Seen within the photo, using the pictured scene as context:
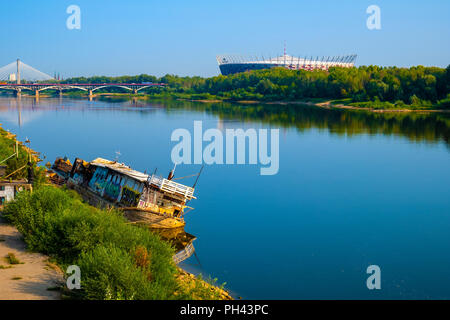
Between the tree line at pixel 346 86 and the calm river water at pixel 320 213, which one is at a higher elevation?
the tree line at pixel 346 86

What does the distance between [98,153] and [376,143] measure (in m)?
21.8

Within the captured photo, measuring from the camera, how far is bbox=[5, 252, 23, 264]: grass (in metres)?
11.8

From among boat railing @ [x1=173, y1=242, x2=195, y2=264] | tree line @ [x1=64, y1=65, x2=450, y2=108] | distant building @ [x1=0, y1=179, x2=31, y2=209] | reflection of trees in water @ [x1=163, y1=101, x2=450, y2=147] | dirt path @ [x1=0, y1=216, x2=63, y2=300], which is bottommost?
boat railing @ [x1=173, y1=242, x2=195, y2=264]

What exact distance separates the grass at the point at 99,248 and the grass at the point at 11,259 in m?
0.55

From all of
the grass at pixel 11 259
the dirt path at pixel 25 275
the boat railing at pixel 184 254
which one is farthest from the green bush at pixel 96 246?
the boat railing at pixel 184 254

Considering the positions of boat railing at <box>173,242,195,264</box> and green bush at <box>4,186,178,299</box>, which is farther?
boat railing at <box>173,242,195,264</box>

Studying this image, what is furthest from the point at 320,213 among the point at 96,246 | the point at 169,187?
the point at 96,246

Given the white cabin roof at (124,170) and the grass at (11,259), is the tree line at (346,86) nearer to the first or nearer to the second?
the white cabin roof at (124,170)

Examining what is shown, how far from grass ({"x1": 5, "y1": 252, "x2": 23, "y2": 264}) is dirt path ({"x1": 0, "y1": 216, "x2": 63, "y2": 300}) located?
0.24 feet

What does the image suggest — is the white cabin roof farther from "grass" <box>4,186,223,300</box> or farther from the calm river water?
"grass" <box>4,186,223,300</box>

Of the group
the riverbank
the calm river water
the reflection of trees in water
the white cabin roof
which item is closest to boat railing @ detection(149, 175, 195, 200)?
the white cabin roof

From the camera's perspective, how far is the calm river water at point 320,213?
14469 mm

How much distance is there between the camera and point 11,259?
11938mm
